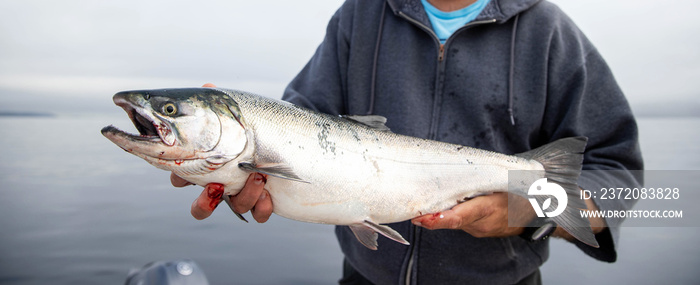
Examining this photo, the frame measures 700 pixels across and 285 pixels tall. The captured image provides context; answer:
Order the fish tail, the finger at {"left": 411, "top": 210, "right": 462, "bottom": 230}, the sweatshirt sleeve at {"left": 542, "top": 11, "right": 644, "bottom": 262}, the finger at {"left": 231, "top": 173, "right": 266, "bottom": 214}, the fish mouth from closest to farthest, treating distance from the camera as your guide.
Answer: the fish mouth < the finger at {"left": 231, "top": 173, "right": 266, "bottom": 214} < the finger at {"left": 411, "top": 210, "right": 462, "bottom": 230} < the fish tail < the sweatshirt sleeve at {"left": 542, "top": 11, "right": 644, "bottom": 262}

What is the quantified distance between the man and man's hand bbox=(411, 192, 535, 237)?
116 millimetres

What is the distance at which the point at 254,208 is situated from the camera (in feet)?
5.18

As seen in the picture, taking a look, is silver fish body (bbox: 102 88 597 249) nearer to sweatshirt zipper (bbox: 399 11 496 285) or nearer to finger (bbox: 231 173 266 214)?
finger (bbox: 231 173 266 214)

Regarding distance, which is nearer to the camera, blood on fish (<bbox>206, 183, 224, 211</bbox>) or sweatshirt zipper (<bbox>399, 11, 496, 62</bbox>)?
blood on fish (<bbox>206, 183, 224, 211</bbox>)

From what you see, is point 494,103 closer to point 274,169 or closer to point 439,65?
point 439,65

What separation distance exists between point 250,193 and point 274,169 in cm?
14

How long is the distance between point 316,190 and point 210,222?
420 cm

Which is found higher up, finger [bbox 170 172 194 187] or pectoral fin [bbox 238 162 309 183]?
pectoral fin [bbox 238 162 309 183]

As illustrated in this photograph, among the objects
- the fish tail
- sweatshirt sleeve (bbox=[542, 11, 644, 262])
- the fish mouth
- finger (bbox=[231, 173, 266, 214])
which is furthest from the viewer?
sweatshirt sleeve (bbox=[542, 11, 644, 262])

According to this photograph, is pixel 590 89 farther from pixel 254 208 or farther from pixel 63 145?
pixel 63 145

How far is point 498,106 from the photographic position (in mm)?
2123

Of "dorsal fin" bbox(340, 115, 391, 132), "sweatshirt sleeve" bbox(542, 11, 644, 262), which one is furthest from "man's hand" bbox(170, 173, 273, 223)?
"sweatshirt sleeve" bbox(542, 11, 644, 262)

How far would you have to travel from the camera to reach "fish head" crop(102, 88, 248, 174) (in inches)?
53.8

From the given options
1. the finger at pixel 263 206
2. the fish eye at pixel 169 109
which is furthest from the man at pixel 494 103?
the fish eye at pixel 169 109
